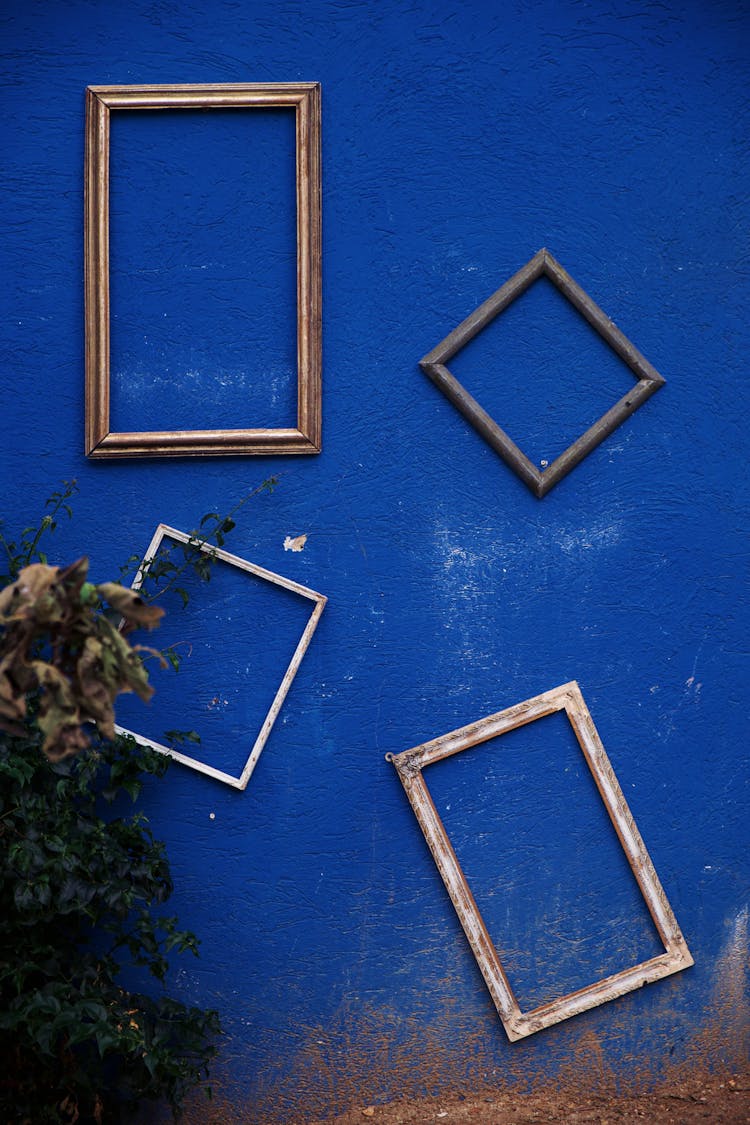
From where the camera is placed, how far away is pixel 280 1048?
3359mm

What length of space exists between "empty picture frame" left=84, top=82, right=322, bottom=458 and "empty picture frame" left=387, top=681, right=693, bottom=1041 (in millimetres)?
999

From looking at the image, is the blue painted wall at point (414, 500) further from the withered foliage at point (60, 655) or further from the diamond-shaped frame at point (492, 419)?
the withered foliage at point (60, 655)

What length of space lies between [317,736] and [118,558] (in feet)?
2.65

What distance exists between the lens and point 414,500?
340cm

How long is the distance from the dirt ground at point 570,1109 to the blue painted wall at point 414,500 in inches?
2.5

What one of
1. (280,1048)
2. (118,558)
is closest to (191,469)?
(118,558)

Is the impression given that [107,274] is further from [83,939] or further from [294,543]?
[83,939]

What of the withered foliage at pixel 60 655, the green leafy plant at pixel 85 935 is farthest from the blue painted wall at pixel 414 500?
the withered foliage at pixel 60 655

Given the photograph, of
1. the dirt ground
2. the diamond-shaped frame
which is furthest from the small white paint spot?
the dirt ground

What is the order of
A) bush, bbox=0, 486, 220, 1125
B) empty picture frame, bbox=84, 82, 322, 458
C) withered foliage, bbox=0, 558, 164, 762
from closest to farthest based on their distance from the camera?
withered foliage, bbox=0, 558, 164, 762
bush, bbox=0, 486, 220, 1125
empty picture frame, bbox=84, 82, 322, 458

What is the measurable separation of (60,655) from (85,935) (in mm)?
1596

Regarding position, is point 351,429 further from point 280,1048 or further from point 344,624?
point 280,1048

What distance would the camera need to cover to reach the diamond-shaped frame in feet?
11.1

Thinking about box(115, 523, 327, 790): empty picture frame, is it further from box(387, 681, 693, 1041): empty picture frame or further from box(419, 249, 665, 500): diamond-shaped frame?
box(419, 249, 665, 500): diamond-shaped frame
